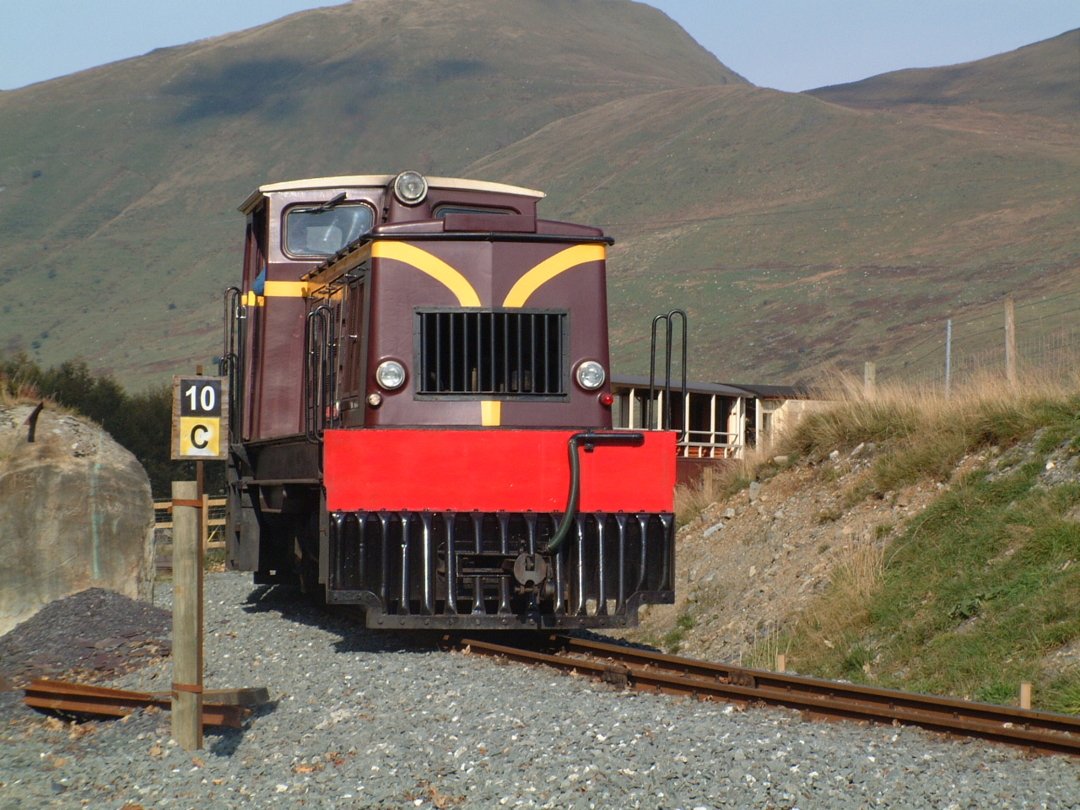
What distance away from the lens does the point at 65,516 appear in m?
11.8

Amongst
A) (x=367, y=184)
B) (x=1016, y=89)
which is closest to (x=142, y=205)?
(x=1016, y=89)

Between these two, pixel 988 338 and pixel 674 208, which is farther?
pixel 674 208

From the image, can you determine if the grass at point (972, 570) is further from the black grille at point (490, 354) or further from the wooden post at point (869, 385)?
the black grille at point (490, 354)

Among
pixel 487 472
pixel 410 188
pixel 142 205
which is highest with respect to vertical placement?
pixel 142 205

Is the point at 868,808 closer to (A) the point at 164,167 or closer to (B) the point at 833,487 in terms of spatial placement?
(B) the point at 833,487

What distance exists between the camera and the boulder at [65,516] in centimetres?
1155

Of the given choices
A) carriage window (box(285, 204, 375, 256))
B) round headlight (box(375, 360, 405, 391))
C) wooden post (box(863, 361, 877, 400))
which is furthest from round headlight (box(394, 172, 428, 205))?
wooden post (box(863, 361, 877, 400))

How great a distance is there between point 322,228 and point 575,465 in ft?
12.3

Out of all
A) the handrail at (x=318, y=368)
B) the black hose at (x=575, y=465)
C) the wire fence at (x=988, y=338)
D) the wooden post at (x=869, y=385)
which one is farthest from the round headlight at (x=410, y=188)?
the wire fence at (x=988, y=338)

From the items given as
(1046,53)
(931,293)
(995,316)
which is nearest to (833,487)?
(995,316)

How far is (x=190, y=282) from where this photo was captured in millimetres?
135375

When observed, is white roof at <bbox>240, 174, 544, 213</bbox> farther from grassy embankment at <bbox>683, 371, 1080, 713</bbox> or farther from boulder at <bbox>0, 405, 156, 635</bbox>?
grassy embankment at <bbox>683, 371, 1080, 713</bbox>

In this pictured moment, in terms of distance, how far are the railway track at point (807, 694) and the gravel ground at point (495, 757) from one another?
5.3 inches

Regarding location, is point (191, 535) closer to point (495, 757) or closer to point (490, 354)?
point (495, 757)
